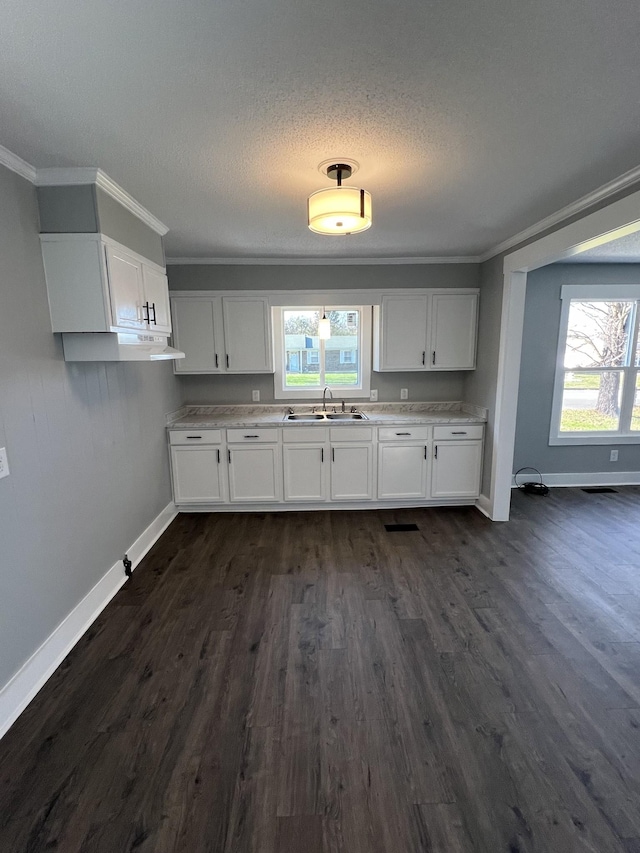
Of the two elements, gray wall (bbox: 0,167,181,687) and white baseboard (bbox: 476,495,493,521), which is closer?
gray wall (bbox: 0,167,181,687)

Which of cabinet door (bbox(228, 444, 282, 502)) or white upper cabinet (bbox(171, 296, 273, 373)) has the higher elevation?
white upper cabinet (bbox(171, 296, 273, 373))

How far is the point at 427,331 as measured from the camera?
4020 mm

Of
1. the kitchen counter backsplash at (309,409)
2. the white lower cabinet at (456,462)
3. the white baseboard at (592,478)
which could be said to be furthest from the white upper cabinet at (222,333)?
the white baseboard at (592,478)

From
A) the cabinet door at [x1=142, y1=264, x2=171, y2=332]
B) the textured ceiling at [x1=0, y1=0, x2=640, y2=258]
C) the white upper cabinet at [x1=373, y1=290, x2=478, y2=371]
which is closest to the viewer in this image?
the textured ceiling at [x1=0, y1=0, x2=640, y2=258]

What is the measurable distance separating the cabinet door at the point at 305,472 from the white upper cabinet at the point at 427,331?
114 cm

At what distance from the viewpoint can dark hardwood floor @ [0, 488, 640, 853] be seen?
1.33 meters

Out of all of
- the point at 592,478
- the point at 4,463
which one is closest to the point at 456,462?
the point at 592,478

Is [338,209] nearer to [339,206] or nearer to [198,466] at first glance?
[339,206]

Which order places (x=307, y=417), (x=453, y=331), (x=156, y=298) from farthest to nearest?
(x=307, y=417) → (x=453, y=331) → (x=156, y=298)

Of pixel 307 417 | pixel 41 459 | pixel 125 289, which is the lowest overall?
pixel 307 417

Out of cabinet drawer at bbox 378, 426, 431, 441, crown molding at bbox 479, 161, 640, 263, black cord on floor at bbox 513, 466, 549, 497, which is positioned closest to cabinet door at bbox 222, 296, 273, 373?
cabinet drawer at bbox 378, 426, 431, 441

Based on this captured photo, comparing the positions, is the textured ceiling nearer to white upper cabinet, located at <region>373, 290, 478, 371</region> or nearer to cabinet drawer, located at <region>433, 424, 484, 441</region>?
white upper cabinet, located at <region>373, 290, 478, 371</region>

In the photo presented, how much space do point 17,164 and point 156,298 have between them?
1.07m

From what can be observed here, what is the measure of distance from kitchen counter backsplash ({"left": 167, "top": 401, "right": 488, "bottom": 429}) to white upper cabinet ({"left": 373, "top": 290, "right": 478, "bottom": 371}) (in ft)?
1.54
